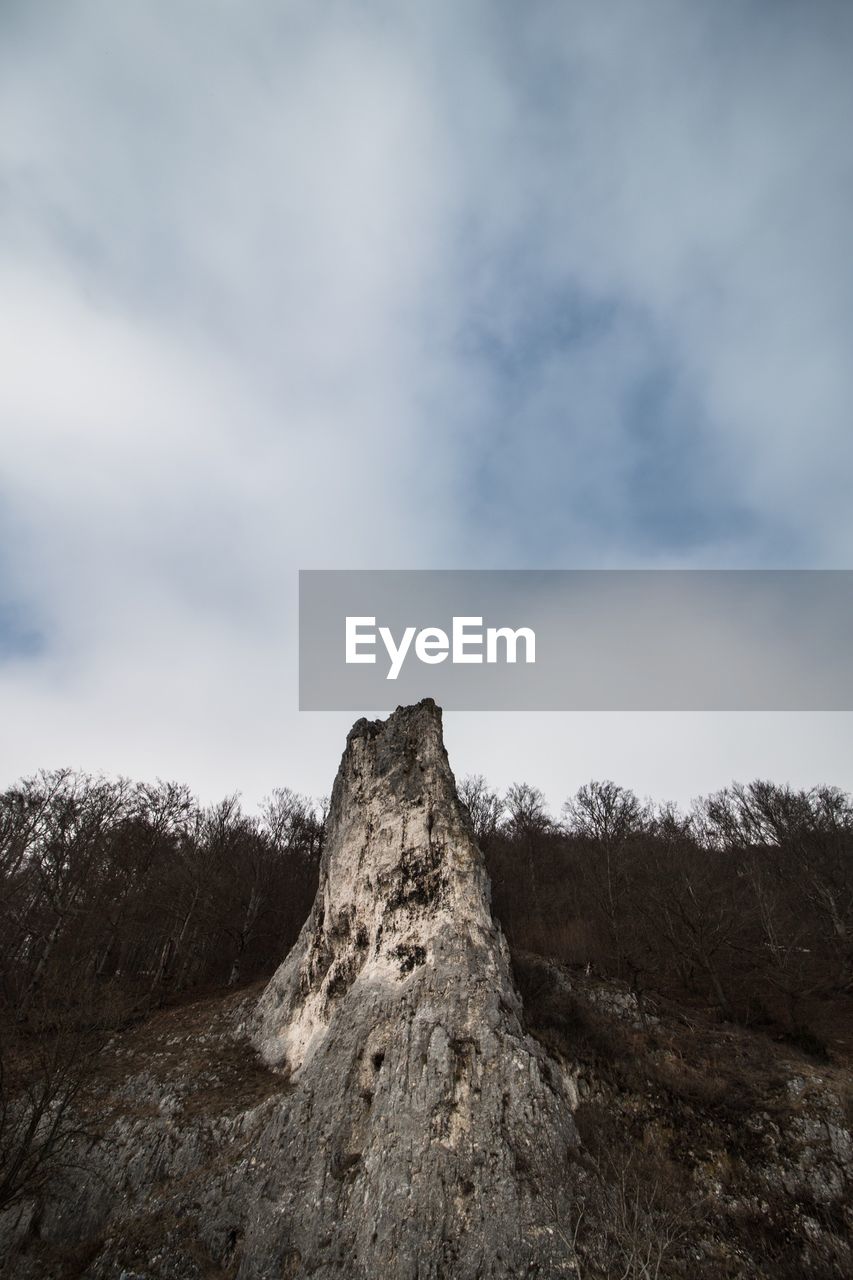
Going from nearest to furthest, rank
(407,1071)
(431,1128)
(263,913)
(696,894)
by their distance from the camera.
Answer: (431,1128) < (407,1071) < (696,894) < (263,913)

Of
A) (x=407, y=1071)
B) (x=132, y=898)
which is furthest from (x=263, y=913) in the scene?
(x=407, y=1071)

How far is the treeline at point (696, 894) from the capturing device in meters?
25.8

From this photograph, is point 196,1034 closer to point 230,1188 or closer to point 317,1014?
point 317,1014

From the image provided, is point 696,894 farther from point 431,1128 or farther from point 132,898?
point 132,898

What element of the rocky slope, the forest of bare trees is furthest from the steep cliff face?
the forest of bare trees

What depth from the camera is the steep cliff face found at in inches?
526

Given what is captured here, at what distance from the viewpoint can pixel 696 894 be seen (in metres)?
28.1

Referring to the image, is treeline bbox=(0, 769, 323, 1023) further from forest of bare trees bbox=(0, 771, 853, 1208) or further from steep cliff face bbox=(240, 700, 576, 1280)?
steep cliff face bbox=(240, 700, 576, 1280)

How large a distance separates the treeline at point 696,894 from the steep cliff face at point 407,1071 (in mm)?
10381

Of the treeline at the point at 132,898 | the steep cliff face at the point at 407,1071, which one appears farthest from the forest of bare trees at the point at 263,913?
the steep cliff face at the point at 407,1071

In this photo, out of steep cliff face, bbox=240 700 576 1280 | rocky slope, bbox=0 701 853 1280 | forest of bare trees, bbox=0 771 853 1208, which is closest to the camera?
steep cliff face, bbox=240 700 576 1280

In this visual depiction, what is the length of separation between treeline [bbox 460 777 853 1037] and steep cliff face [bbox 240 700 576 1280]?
10381mm

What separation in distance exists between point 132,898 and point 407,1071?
71.8ft

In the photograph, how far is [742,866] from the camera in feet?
134
